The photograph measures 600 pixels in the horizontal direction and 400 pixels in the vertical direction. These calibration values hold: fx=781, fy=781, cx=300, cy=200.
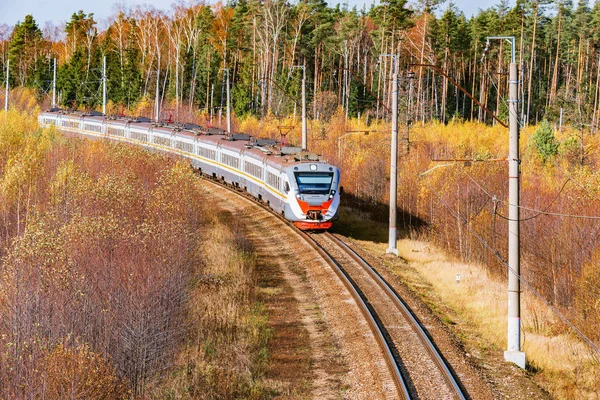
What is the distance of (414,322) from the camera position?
19078 millimetres

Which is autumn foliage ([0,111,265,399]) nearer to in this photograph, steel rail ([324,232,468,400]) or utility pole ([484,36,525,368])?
steel rail ([324,232,468,400])

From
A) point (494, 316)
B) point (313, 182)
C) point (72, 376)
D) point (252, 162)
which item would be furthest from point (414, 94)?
point (72, 376)

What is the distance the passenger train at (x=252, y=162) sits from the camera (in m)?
28.8

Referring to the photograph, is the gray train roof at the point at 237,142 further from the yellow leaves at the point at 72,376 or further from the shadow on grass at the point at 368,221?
the yellow leaves at the point at 72,376

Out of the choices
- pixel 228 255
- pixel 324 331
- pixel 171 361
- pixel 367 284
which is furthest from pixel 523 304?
pixel 171 361

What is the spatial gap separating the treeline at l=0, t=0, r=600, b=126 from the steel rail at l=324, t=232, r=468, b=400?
3744 centimetres

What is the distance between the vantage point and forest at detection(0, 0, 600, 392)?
2930cm

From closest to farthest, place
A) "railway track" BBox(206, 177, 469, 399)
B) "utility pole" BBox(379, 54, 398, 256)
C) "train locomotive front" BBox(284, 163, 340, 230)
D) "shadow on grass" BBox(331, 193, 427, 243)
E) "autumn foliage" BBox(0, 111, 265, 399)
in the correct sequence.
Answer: "autumn foliage" BBox(0, 111, 265, 399) → "railway track" BBox(206, 177, 469, 399) → "utility pole" BBox(379, 54, 398, 256) → "train locomotive front" BBox(284, 163, 340, 230) → "shadow on grass" BBox(331, 193, 427, 243)

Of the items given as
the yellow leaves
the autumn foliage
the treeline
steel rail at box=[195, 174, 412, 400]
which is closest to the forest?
the treeline

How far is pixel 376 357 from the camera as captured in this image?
1652 centimetres

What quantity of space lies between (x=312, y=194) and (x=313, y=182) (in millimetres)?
461

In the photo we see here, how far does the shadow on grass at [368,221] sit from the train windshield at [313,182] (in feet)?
15.3

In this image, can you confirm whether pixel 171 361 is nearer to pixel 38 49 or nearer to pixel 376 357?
pixel 376 357

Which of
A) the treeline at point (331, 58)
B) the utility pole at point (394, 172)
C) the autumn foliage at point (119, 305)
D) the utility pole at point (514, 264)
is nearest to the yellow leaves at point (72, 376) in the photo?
the autumn foliage at point (119, 305)
